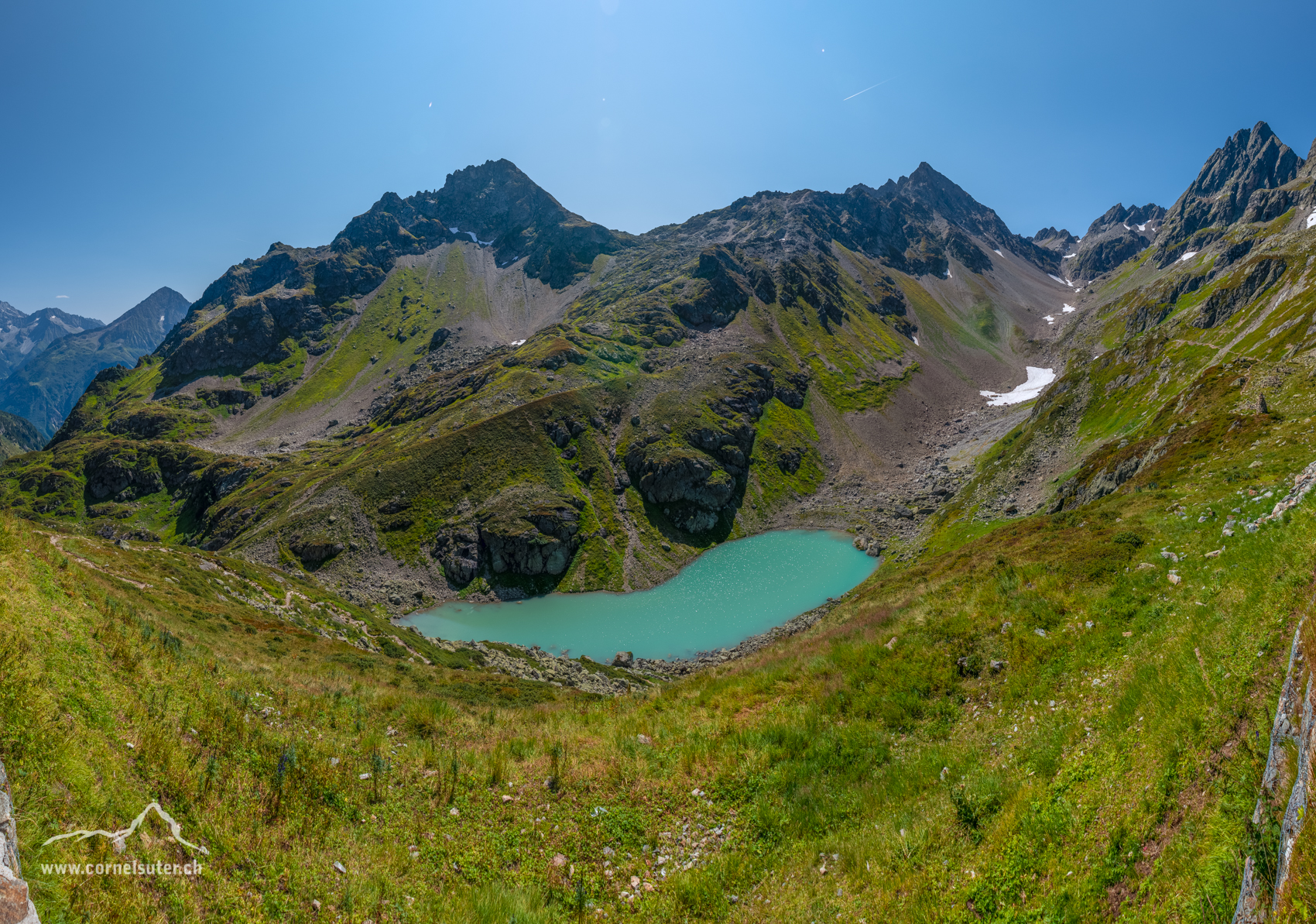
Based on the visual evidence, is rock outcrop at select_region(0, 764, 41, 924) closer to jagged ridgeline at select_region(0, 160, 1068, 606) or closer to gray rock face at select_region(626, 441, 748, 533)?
jagged ridgeline at select_region(0, 160, 1068, 606)

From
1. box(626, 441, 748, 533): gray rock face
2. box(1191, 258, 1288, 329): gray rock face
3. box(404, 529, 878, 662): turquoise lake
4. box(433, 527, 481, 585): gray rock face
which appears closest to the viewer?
box(404, 529, 878, 662): turquoise lake

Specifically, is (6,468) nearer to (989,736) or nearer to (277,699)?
(277,699)

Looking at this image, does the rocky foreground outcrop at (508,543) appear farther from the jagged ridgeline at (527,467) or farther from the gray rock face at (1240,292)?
the gray rock face at (1240,292)

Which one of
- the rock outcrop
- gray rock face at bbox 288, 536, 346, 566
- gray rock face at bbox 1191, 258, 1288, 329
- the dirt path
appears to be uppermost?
gray rock face at bbox 1191, 258, 1288, 329

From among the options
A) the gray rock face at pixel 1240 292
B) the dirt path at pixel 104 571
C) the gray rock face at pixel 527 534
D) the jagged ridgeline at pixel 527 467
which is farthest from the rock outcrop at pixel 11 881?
the gray rock face at pixel 1240 292

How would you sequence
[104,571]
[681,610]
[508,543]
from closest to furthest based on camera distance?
[104,571], [681,610], [508,543]

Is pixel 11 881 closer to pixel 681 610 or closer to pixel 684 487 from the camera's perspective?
pixel 681 610

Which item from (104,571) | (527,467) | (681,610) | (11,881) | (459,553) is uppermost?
(527,467)

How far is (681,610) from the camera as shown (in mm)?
84938

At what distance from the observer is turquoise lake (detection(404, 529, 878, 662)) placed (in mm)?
74250

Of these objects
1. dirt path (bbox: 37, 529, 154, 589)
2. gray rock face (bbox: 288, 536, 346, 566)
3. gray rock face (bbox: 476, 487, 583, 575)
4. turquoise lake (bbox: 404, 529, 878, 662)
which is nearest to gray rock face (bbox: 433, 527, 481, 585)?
gray rock face (bbox: 476, 487, 583, 575)

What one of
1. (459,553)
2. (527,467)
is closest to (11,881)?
(459,553)

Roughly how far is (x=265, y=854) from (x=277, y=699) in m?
8.00

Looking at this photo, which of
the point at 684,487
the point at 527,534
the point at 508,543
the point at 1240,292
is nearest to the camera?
the point at 508,543
